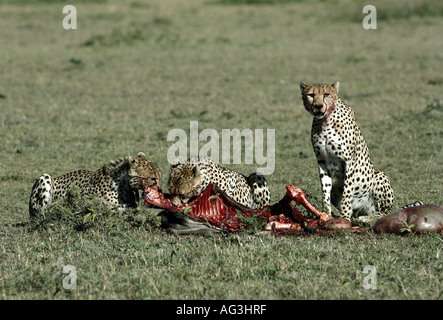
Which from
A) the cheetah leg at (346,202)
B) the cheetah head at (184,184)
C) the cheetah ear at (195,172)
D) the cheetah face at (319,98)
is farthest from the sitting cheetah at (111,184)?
the cheetah leg at (346,202)

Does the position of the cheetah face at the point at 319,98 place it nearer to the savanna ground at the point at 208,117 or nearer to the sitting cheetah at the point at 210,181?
the sitting cheetah at the point at 210,181

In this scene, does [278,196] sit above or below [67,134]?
below

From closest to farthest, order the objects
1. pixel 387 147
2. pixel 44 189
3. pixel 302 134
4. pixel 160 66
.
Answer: pixel 44 189
pixel 387 147
pixel 302 134
pixel 160 66

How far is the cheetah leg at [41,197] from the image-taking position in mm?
7871

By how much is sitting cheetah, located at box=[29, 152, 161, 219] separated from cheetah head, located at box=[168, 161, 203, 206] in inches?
9.1

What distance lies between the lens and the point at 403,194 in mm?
9156

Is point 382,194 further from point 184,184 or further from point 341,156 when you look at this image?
point 184,184

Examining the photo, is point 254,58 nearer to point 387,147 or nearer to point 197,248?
point 387,147

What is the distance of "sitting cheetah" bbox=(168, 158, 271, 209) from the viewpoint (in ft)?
24.0

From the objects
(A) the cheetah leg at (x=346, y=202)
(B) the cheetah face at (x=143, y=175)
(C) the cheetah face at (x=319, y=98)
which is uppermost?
(C) the cheetah face at (x=319, y=98)

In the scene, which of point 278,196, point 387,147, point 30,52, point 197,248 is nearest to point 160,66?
point 30,52

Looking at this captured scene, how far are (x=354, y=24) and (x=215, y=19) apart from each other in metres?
5.53

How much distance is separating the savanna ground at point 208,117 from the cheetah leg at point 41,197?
0.26 meters

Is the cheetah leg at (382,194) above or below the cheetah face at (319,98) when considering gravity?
below
